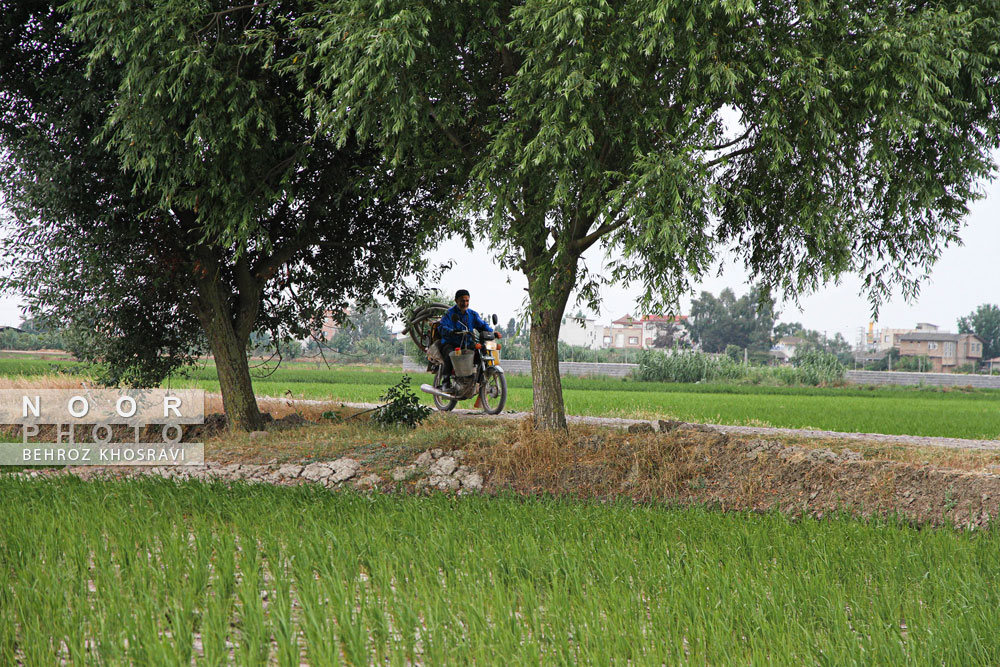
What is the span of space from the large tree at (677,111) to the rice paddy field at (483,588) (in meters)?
3.14

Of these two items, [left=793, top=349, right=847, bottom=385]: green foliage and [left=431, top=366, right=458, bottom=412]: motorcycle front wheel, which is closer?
[left=431, top=366, right=458, bottom=412]: motorcycle front wheel

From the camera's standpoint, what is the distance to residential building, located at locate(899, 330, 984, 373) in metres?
83.7

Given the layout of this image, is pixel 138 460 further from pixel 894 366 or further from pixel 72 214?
pixel 894 366

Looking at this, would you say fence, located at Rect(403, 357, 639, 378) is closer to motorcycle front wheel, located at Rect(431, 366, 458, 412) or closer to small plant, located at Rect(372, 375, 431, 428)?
motorcycle front wheel, located at Rect(431, 366, 458, 412)

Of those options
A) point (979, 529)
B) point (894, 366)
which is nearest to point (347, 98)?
point (979, 529)

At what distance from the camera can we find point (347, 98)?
845cm

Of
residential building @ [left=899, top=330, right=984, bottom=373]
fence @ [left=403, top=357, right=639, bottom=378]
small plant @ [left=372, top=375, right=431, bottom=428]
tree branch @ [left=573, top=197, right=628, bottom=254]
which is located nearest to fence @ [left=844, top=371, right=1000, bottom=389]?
fence @ [left=403, top=357, right=639, bottom=378]

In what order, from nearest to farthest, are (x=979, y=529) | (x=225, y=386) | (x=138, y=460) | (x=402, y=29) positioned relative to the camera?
(x=979, y=529), (x=402, y=29), (x=138, y=460), (x=225, y=386)

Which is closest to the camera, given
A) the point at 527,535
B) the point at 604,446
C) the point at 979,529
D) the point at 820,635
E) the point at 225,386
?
the point at 820,635

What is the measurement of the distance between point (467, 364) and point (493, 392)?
1.26 m

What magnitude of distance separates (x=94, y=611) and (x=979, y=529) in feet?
24.0

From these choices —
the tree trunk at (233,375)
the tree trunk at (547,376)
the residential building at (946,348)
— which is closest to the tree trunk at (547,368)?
the tree trunk at (547,376)

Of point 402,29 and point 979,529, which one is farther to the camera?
point 402,29

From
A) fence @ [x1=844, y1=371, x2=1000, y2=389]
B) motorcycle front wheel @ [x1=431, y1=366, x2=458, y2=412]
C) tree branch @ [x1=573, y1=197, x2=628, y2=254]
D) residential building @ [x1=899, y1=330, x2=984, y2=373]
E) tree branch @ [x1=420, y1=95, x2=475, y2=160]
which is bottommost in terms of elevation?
fence @ [x1=844, y1=371, x2=1000, y2=389]
